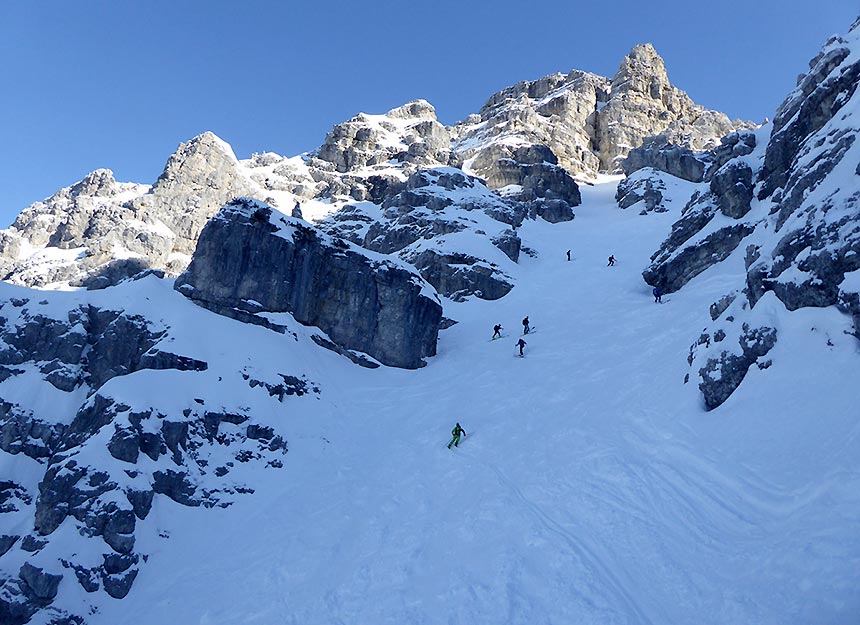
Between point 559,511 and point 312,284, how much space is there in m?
24.1

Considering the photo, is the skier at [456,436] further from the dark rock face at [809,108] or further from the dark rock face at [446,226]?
the dark rock face at [446,226]

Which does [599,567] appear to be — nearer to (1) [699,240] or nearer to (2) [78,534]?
(2) [78,534]

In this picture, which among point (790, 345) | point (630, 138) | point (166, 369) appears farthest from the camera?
point (630, 138)

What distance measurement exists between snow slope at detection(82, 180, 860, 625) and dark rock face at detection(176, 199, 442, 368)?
576 cm

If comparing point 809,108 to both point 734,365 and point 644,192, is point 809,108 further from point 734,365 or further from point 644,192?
point 644,192

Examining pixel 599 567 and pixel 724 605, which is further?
pixel 599 567

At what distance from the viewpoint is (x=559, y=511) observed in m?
16.0

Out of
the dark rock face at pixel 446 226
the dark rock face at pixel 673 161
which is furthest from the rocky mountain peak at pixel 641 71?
the dark rock face at pixel 446 226

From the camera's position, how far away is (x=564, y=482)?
17.5m

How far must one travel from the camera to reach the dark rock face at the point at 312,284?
32.9 meters

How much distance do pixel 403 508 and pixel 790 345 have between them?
A: 13.8m

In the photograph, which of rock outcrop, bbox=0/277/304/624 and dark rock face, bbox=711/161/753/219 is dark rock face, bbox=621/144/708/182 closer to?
dark rock face, bbox=711/161/753/219

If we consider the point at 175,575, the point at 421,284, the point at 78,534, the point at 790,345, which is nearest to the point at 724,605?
the point at 790,345

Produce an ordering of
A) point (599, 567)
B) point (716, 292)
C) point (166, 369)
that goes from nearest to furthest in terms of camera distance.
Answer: point (599, 567), point (166, 369), point (716, 292)
